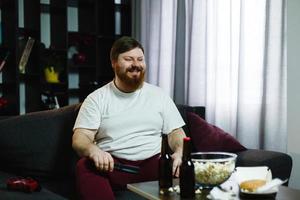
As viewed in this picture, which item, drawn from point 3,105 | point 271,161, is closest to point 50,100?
point 3,105

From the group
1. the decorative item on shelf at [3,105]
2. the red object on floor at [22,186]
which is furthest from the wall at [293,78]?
the decorative item on shelf at [3,105]

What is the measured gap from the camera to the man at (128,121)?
2.27 m

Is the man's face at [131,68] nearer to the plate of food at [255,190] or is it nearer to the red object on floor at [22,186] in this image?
the red object on floor at [22,186]

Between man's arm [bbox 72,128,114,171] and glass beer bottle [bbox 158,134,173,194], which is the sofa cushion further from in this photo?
glass beer bottle [bbox 158,134,173,194]

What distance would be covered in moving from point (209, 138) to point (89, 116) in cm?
76

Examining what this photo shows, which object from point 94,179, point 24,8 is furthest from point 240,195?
Result: point 24,8

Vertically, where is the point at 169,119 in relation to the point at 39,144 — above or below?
above

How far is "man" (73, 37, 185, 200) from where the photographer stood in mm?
2268

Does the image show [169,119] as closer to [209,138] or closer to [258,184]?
[209,138]

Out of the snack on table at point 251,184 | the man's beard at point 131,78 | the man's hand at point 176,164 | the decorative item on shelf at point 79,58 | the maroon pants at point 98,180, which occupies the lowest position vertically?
the maroon pants at point 98,180

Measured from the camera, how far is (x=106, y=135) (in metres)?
2.34

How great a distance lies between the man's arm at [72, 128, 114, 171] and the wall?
3.94 feet

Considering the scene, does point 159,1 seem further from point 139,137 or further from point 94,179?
point 94,179

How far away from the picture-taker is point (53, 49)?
3.96m
